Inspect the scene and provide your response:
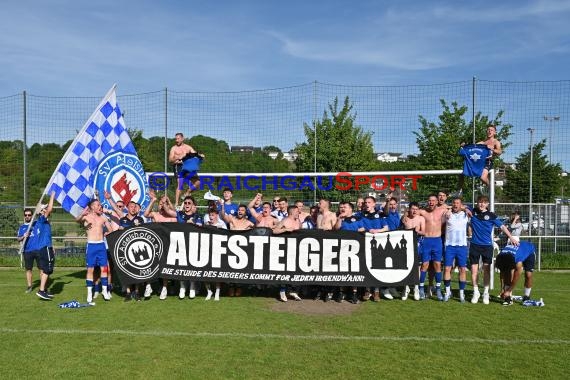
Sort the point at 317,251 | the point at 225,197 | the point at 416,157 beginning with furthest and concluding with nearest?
the point at 416,157 → the point at 225,197 → the point at 317,251

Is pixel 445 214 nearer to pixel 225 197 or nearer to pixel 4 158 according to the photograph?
pixel 225 197

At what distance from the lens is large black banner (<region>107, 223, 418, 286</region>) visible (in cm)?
814

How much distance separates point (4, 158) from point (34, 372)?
1118cm

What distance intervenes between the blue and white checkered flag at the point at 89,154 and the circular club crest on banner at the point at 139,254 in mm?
1540

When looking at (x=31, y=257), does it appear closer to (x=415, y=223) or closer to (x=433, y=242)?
(x=415, y=223)

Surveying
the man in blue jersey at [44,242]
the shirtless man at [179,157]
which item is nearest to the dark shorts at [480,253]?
the shirtless man at [179,157]

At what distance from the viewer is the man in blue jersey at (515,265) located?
26.8 feet

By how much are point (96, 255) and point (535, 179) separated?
40.1ft

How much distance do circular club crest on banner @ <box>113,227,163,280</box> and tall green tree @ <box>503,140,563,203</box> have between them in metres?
10.2

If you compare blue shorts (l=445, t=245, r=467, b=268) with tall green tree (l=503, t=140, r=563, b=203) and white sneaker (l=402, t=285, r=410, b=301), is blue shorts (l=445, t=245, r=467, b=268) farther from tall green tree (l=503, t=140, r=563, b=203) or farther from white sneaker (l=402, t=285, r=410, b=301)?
tall green tree (l=503, t=140, r=563, b=203)

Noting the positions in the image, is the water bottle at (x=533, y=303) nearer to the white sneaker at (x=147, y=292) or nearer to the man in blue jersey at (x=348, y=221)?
the man in blue jersey at (x=348, y=221)

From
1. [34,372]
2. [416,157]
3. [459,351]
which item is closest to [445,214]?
[459,351]

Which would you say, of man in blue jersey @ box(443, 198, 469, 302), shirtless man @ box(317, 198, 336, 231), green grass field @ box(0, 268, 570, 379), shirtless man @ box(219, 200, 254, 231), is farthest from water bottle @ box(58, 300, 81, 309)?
man in blue jersey @ box(443, 198, 469, 302)

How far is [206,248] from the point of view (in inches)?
328
